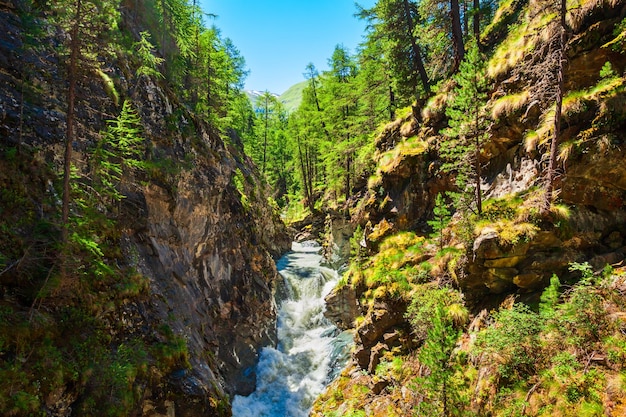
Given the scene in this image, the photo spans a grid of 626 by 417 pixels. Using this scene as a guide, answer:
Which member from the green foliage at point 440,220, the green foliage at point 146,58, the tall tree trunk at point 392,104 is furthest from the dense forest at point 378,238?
the tall tree trunk at point 392,104

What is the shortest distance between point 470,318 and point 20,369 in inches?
477

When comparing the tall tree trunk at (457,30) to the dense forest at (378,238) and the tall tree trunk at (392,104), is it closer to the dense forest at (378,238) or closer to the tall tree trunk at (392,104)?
the dense forest at (378,238)

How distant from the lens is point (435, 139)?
16594mm

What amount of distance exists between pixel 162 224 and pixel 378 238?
11.3m

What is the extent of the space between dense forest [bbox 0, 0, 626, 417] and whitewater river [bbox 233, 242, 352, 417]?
1274mm

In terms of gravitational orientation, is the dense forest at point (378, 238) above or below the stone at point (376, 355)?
above

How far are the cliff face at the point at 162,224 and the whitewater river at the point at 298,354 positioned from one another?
3.63 feet

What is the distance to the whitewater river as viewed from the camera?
17344mm

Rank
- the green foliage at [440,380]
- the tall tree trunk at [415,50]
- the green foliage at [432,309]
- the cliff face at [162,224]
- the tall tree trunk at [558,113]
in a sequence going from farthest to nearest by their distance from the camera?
the tall tree trunk at [415,50] < the green foliage at [432,309] < the tall tree trunk at [558,113] < the cliff face at [162,224] < the green foliage at [440,380]

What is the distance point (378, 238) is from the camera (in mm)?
18297

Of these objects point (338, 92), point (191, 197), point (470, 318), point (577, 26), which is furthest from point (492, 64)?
point (338, 92)

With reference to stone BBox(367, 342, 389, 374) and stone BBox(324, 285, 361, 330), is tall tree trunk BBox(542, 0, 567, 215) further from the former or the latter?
stone BBox(324, 285, 361, 330)

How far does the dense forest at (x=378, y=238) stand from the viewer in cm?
759

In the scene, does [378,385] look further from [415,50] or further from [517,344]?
[415,50]
